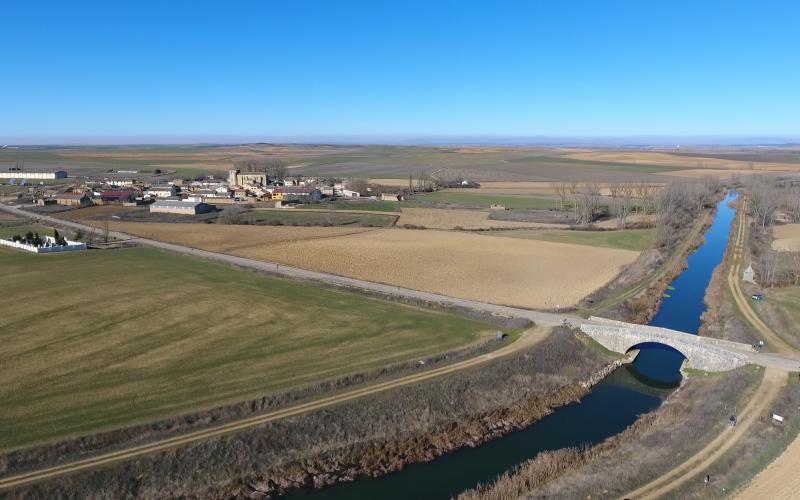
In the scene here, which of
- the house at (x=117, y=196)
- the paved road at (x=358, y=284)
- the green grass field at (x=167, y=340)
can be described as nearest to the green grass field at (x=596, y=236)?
the paved road at (x=358, y=284)

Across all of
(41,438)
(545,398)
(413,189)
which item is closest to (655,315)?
(545,398)

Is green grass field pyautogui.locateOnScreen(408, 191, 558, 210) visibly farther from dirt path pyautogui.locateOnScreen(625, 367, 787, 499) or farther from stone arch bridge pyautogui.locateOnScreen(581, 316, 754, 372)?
dirt path pyautogui.locateOnScreen(625, 367, 787, 499)

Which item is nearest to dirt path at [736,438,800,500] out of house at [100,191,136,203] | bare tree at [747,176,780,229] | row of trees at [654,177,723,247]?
row of trees at [654,177,723,247]

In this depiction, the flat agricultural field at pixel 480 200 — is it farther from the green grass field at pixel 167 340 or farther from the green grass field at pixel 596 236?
the green grass field at pixel 167 340

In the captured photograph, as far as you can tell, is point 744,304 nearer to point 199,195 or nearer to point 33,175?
point 199,195

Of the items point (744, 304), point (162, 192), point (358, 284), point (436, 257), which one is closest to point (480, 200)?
point (436, 257)
